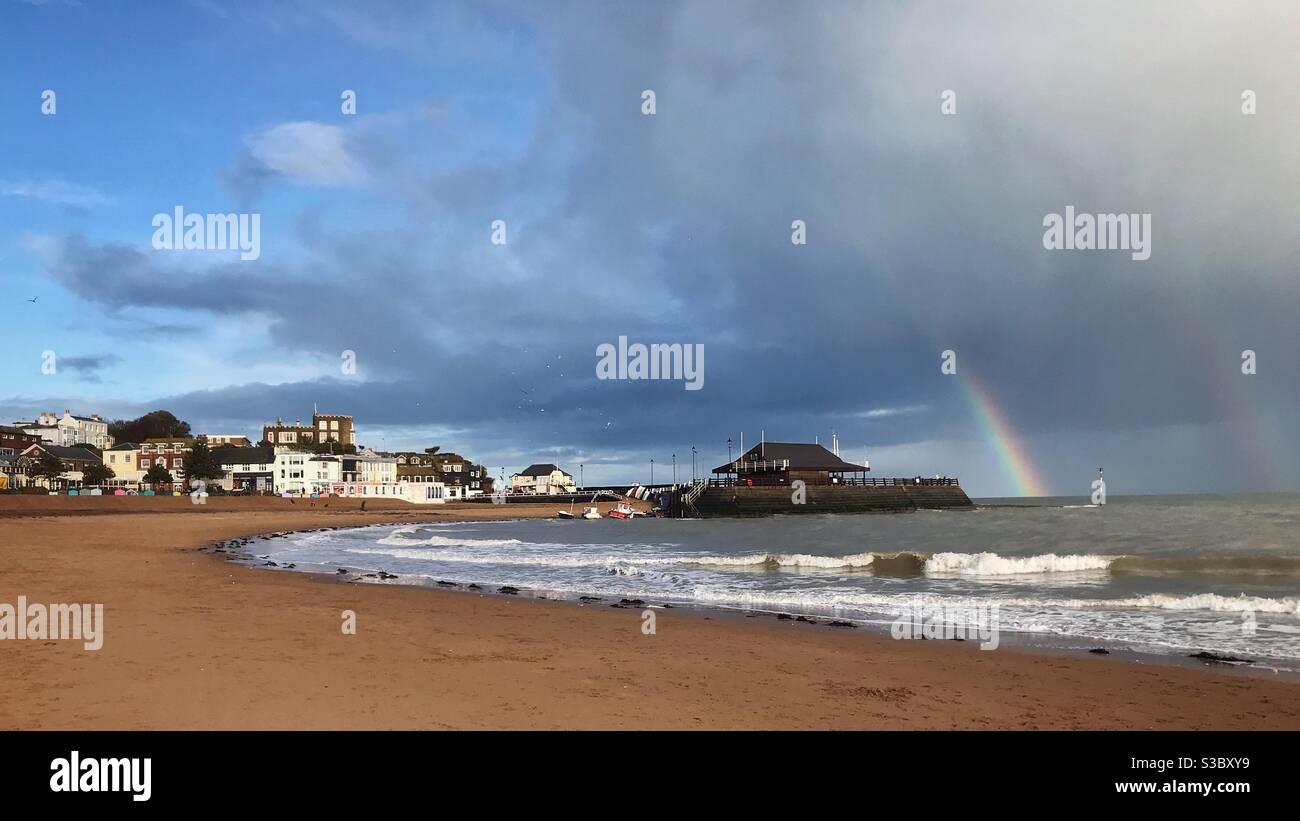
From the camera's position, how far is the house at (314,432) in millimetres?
148875

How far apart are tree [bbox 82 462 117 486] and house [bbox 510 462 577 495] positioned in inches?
3039

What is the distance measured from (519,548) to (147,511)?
57370 mm

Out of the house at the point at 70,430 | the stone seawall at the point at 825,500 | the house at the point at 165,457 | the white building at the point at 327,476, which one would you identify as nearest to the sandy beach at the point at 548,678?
the stone seawall at the point at 825,500

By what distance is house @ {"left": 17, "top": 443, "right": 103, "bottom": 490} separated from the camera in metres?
111

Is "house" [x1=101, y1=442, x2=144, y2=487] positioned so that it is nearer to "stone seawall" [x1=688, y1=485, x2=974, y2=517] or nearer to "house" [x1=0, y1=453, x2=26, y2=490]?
"house" [x1=0, y1=453, x2=26, y2=490]

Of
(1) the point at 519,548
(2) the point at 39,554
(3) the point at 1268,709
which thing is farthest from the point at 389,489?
(3) the point at 1268,709

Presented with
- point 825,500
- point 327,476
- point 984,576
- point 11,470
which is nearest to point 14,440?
point 11,470

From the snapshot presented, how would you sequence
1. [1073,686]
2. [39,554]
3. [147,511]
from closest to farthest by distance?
[1073,686] → [39,554] → [147,511]

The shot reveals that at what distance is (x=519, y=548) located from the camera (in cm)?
4091

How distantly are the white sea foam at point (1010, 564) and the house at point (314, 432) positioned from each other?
13719 cm

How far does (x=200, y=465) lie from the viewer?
363 feet

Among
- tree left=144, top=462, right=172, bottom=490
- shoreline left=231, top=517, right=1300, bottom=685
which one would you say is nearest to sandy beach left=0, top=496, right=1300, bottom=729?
shoreline left=231, top=517, right=1300, bottom=685

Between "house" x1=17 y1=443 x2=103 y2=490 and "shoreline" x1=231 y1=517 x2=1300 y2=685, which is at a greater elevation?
"house" x1=17 y1=443 x2=103 y2=490
